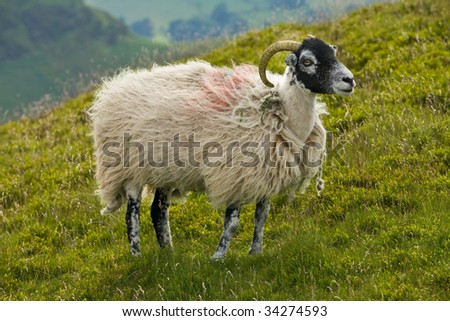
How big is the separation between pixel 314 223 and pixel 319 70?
7.55 feet

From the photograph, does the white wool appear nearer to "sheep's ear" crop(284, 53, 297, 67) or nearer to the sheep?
the sheep

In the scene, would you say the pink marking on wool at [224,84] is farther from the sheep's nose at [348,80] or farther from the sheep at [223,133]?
the sheep's nose at [348,80]

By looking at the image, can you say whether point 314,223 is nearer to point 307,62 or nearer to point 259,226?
point 259,226

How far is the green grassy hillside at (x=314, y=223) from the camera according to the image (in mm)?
6664

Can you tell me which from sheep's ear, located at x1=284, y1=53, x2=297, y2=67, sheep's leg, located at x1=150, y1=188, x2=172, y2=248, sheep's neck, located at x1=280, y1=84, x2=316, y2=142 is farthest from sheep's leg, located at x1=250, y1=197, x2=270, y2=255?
sheep's ear, located at x1=284, y1=53, x2=297, y2=67

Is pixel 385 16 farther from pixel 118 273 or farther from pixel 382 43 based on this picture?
pixel 118 273

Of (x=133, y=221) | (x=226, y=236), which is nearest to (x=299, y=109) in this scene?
(x=226, y=236)

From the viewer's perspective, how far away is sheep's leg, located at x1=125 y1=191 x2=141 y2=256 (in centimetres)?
816

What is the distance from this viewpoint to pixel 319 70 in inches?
276

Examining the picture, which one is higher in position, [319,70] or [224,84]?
[319,70]

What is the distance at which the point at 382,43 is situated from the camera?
14.2 metres

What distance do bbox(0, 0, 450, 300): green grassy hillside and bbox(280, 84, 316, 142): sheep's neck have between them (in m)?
1.28

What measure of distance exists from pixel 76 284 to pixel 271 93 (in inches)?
135

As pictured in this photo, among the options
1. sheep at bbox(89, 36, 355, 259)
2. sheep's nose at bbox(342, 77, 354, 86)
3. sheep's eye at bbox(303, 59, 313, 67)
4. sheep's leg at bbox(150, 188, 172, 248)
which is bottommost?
sheep's leg at bbox(150, 188, 172, 248)
